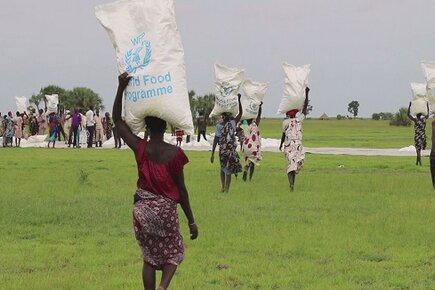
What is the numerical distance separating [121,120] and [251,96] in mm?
14745

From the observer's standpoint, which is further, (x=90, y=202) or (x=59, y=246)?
(x=90, y=202)

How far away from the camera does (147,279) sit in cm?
625

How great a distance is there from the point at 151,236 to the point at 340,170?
52.1ft

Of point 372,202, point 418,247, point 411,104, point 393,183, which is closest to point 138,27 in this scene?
point 418,247

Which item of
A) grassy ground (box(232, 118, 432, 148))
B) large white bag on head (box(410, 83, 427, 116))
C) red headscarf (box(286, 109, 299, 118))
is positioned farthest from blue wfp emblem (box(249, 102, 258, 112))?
grassy ground (box(232, 118, 432, 148))

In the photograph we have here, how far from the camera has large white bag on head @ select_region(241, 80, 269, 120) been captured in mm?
19844

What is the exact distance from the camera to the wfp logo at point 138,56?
6312mm

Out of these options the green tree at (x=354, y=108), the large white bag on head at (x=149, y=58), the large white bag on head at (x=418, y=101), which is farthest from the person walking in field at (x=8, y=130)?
the green tree at (x=354, y=108)

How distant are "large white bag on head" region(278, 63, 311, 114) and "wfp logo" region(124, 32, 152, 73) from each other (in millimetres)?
9401

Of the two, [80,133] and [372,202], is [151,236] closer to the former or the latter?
[372,202]

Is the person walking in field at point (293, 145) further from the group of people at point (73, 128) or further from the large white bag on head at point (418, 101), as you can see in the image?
the group of people at point (73, 128)

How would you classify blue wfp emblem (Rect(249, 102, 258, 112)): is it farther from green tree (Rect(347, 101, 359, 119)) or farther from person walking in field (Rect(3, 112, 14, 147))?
green tree (Rect(347, 101, 359, 119))

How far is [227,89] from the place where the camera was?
54.7 feet

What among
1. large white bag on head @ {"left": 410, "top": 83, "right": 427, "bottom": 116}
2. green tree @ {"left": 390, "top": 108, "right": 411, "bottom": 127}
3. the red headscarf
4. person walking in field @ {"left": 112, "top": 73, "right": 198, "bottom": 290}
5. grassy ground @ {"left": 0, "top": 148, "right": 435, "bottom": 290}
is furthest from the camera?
green tree @ {"left": 390, "top": 108, "right": 411, "bottom": 127}
